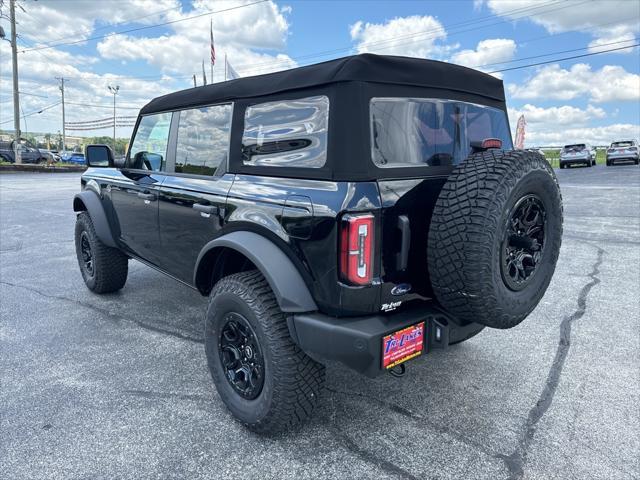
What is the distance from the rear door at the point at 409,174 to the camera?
2.16m

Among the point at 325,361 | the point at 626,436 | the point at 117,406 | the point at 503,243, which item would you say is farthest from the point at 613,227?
the point at 117,406

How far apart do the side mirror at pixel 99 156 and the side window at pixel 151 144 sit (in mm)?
306

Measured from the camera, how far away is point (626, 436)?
2.40m

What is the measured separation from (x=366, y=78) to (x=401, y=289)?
1038mm

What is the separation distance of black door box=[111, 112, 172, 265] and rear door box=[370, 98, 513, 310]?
194 cm

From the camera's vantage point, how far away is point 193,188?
3059mm

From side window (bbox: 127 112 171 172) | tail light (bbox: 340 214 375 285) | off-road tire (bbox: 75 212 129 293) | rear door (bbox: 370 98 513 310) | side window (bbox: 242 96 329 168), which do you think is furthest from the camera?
off-road tire (bbox: 75 212 129 293)

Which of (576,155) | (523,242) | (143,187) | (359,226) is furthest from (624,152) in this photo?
(359,226)

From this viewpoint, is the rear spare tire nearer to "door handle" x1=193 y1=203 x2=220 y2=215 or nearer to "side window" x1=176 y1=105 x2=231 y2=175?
"door handle" x1=193 y1=203 x2=220 y2=215

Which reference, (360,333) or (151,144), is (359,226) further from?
(151,144)

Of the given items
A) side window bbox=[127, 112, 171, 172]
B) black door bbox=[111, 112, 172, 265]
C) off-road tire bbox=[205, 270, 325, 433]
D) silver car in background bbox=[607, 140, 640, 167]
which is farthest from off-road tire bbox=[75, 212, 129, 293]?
silver car in background bbox=[607, 140, 640, 167]

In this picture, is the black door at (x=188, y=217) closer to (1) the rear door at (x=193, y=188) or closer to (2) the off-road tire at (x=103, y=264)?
(1) the rear door at (x=193, y=188)

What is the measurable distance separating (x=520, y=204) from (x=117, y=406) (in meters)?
2.50

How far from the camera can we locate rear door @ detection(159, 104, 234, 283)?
113 inches
